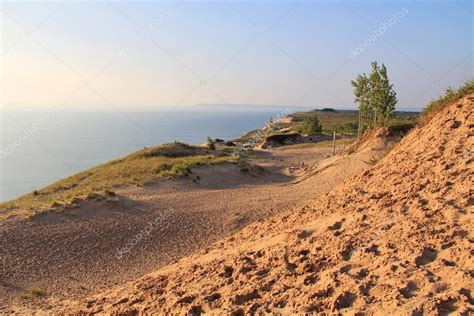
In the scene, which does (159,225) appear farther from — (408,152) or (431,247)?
(431,247)

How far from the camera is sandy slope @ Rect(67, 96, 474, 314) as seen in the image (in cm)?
486

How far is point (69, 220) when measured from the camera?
14.6 metres

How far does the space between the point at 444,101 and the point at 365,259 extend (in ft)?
25.2

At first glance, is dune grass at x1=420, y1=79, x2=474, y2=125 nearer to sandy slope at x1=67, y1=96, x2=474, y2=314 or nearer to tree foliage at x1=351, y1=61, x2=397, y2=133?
sandy slope at x1=67, y1=96, x2=474, y2=314

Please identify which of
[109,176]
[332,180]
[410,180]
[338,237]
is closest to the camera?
[338,237]

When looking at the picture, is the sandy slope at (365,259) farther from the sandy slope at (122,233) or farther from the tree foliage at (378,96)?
the tree foliage at (378,96)

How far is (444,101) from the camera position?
1165cm

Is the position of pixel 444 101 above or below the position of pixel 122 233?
above

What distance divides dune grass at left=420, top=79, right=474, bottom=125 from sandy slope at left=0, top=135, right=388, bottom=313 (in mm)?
3911

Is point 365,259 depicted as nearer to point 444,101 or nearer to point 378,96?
point 444,101

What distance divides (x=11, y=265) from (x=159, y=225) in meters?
4.73

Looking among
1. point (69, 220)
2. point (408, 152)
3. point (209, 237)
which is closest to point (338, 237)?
point (408, 152)

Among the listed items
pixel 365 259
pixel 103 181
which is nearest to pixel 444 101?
pixel 365 259

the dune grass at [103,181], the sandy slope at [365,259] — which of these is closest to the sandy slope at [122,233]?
the dune grass at [103,181]
